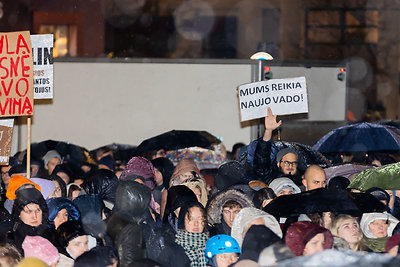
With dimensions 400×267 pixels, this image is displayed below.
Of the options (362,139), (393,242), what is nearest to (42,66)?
(362,139)

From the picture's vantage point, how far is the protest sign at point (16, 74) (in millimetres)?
8203

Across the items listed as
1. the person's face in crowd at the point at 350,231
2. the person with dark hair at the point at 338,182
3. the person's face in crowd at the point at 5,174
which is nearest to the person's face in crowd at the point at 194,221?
the person's face in crowd at the point at 350,231

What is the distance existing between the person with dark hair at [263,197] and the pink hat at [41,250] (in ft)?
6.61

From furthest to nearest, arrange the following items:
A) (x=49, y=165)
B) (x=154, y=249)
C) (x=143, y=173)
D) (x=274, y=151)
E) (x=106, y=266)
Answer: (x=49, y=165), (x=274, y=151), (x=143, y=173), (x=154, y=249), (x=106, y=266)

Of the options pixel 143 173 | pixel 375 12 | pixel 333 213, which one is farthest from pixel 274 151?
pixel 375 12

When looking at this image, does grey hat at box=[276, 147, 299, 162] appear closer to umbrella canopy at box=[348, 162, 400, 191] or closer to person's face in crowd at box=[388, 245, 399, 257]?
umbrella canopy at box=[348, 162, 400, 191]

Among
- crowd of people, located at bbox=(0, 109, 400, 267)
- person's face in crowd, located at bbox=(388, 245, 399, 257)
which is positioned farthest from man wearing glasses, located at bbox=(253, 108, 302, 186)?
person's face in crowd, located at bbox=(388, 245, 399, 257)

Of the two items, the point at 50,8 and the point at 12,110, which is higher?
the point at 50,8

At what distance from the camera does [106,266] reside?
17.8 ft

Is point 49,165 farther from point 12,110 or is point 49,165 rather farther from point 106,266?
point 106,266

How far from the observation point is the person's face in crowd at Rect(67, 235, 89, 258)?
5949mm

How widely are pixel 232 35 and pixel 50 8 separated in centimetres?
477

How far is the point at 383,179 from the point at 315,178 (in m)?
0.62

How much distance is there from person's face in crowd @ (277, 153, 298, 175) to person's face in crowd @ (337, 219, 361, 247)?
7.29ft
